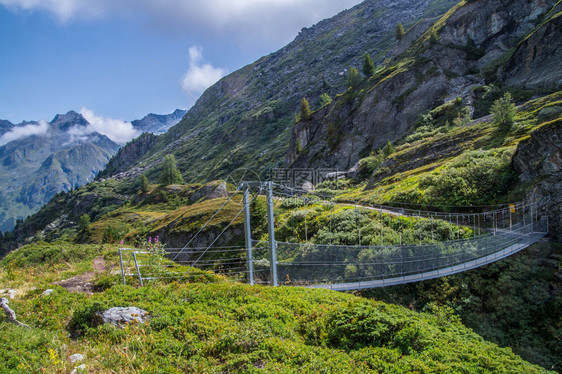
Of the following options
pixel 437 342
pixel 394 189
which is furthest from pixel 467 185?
pixel 437 342

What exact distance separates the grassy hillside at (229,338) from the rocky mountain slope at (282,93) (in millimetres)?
83081

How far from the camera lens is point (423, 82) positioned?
176 ft

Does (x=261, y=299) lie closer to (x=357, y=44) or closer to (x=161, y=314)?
(x=161, y=314)

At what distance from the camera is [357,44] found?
151875mm

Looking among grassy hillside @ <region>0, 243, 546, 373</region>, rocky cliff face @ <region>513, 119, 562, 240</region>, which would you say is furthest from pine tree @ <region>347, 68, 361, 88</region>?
grassy hillside @ <region>0, 243, 546, 373</region>

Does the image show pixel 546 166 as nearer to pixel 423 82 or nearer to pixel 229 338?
pixel 229 338

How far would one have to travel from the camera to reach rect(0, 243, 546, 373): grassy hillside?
16.4ft

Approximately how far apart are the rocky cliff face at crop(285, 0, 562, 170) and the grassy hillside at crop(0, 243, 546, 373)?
156 ft

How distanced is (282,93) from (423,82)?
10859cm

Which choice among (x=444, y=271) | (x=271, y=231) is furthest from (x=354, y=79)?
(x=271, y=231)

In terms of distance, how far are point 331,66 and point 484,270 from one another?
150150 millimetres

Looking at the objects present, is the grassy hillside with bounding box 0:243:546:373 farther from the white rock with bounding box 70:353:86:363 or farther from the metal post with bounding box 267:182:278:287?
the metal post with bounding box 267:182:278:287

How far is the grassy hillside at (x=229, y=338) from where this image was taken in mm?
5011

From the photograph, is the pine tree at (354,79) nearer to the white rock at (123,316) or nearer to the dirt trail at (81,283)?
the dirt trail at (81,283)
